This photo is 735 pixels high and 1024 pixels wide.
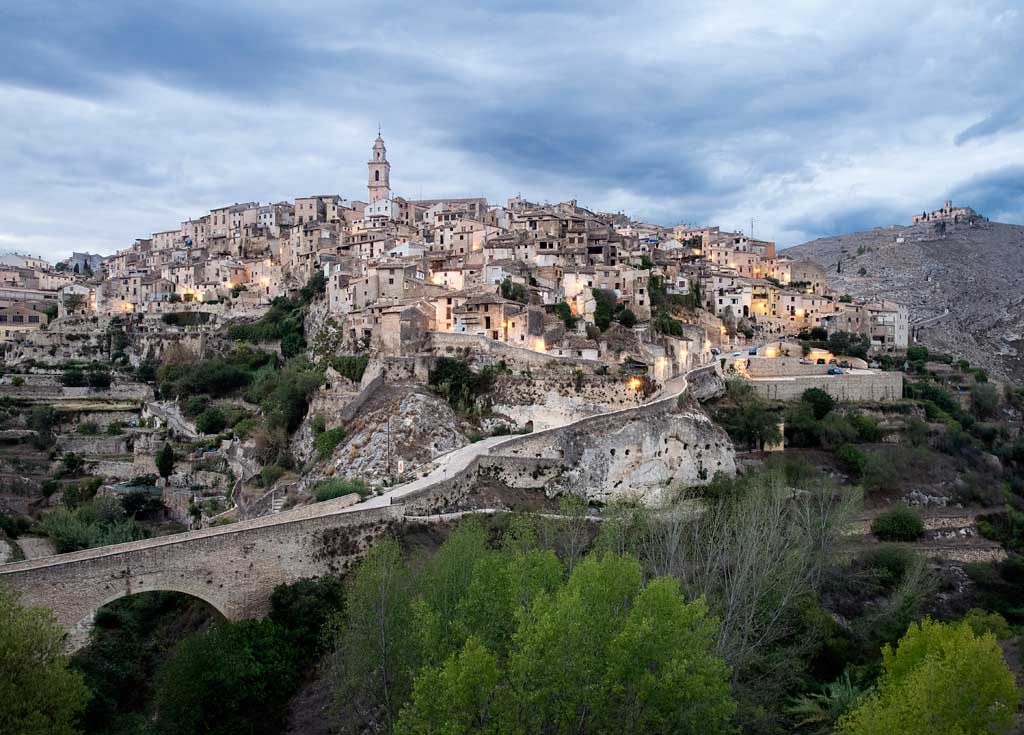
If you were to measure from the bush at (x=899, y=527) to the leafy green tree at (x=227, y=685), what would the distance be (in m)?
27.6

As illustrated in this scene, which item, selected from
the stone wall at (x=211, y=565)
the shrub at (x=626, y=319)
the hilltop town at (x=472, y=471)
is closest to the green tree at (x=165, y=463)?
the hilltop town at (x=472, y=471)

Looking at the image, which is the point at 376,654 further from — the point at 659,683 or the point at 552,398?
the point at 552,398

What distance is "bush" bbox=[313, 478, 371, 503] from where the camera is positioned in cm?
2556

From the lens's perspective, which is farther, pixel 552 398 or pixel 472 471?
pixel 552 398

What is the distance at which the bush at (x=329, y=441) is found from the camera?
3228cm

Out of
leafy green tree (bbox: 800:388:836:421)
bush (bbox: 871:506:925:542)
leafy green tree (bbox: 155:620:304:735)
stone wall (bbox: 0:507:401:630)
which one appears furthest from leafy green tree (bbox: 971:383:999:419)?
leafy green tree (bbox: 155:620:304:735)

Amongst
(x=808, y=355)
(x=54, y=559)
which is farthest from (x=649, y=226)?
(x=54, y=559)

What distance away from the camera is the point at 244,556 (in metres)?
19.5

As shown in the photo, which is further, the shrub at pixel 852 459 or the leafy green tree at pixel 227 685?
the shrub at pixel 852 459

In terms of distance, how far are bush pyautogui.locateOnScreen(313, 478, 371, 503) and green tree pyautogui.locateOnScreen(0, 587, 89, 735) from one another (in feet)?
39.3

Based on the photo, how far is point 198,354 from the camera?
55.7 meters

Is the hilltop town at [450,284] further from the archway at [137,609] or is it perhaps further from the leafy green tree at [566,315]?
the archway at [137,609]

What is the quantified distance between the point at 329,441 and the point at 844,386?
30053 millimetres

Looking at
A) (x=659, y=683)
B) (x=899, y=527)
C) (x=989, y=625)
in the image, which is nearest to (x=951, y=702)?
(x=659, y=683)
